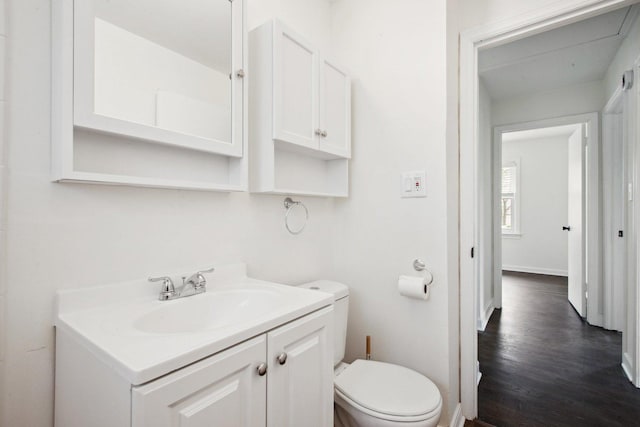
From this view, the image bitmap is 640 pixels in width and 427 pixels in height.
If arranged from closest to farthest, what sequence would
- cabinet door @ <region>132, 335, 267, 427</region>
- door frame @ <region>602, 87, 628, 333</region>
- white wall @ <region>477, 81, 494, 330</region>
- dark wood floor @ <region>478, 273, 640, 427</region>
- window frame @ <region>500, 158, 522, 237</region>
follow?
cabinet door @ <region>132, 335, 267, 427</region>, dark wood floor @ <region>478, 273, 640, 427</region>, door frame @ <region>602, 87, 628, 333</region>, white wall @ <region>477, 81, 494, 330</region>, window frame @ <region>500, 158, 522, 237</region>

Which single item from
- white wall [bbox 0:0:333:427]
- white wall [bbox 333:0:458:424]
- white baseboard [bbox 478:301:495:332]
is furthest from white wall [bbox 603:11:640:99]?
white wall [bbox 0:0:333:427]

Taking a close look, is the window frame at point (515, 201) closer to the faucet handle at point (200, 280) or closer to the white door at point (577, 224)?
the white door at point (577, 224)

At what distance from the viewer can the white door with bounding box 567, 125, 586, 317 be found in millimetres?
3238

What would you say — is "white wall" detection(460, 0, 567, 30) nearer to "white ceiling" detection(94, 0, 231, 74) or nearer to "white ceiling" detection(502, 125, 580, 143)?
"white ceiling" detection(94, 0, 231, 74)

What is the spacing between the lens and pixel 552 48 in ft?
8.35

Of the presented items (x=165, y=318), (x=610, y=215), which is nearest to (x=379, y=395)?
(x=165, y=318)

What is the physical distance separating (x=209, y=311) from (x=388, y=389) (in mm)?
815

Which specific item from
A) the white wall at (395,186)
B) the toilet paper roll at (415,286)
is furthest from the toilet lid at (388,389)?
the toilet paper roll at (415,286)

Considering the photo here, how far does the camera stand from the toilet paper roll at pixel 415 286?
57.7 inches

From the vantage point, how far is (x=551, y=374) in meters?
2.11

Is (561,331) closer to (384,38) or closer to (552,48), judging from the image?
(552,48)

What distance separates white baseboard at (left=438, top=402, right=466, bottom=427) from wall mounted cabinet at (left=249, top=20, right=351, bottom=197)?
128 centimetres

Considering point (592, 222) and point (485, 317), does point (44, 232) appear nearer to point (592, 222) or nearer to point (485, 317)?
point (485, 317)

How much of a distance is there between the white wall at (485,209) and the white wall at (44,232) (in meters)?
2.79
